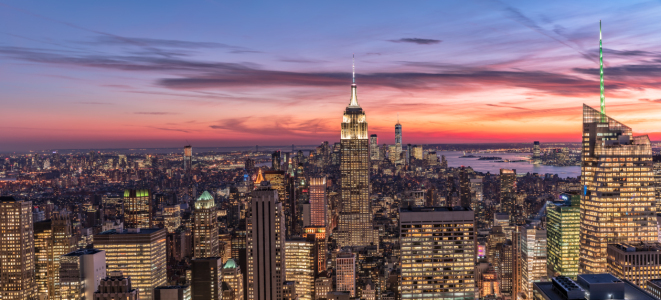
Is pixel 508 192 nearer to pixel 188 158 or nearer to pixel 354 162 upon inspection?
pixel 354 162

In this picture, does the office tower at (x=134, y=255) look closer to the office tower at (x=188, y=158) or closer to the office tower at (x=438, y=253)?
the office tower at (x=438, y=253)

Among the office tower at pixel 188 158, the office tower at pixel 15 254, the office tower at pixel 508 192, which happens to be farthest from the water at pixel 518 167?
the office tower at pixel 15 254

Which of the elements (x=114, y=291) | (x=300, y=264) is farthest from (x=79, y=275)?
(x=300, y=264)

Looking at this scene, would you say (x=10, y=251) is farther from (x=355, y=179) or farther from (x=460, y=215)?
(x=355, y=179)

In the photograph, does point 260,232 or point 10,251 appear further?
point 10,251

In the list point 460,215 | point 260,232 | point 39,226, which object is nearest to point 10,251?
point 39,226

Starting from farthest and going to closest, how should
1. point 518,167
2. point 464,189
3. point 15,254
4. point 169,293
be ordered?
point 518,167, point 464,189, point 15,254, point 169,293
